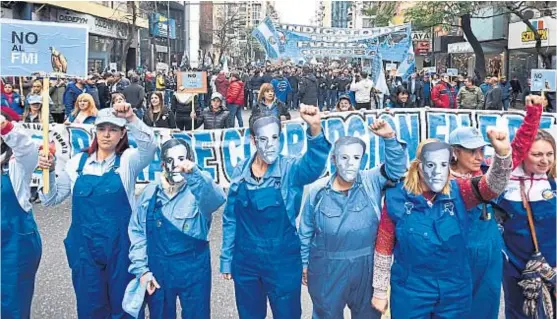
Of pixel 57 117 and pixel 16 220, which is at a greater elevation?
pixel 57 117

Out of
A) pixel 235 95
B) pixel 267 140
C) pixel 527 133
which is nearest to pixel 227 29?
pixel 235 95

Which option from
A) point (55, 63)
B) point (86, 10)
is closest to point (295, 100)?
point (86, 10)

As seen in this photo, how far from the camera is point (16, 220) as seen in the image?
14.2 feet

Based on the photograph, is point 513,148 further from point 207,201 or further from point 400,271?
point 207,201

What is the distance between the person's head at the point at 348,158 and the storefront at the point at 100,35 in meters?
27.9

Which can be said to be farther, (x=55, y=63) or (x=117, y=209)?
(x=55, y=63)

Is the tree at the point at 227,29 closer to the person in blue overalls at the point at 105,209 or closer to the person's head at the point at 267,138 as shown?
the person in blue overalls at the point at 105,209

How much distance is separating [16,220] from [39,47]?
1.23 metres

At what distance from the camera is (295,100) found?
25.1 meters

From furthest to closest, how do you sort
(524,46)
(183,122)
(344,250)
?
(524,46) < (183,122) < (344,250)

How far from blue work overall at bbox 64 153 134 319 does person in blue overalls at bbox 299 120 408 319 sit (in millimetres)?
1175

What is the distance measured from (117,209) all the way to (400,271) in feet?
5.94

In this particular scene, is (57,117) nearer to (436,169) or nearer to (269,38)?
(269,38)

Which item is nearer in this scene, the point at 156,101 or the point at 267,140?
the point at 267,140
